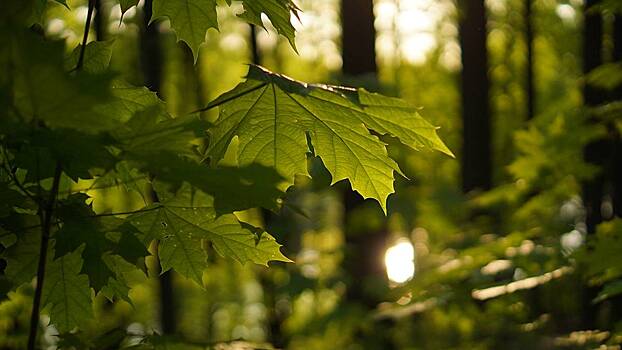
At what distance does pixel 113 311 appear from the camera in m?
11.9

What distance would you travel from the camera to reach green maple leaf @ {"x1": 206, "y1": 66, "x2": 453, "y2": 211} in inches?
74.9

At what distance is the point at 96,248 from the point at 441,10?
1781cm

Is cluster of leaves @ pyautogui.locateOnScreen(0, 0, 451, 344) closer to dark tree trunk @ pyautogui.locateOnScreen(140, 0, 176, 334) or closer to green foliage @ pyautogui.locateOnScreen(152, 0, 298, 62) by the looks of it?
green foliage @ pyautogui.locateOnScreen(152, 0, 298, 62)

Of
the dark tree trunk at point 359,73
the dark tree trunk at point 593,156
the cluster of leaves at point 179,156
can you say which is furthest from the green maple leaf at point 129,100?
the dark tree trunk at point 359,73

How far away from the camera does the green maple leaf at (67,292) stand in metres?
1.94

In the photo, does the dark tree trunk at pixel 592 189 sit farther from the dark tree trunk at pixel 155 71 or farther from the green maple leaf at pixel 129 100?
the dark tree trunk at pixel 155 71

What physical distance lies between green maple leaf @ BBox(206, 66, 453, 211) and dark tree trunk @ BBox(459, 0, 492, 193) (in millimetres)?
9463

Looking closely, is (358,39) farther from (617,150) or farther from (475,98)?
(617,150)

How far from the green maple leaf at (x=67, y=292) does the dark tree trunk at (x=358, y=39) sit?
675cm

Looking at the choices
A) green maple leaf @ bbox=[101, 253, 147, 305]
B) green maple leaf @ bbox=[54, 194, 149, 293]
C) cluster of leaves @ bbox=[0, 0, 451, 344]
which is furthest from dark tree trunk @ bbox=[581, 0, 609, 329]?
green maple leaf @ bbox=[54, 194, 149, 293]

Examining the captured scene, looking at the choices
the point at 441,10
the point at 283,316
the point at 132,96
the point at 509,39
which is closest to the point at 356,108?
the point at 132,96

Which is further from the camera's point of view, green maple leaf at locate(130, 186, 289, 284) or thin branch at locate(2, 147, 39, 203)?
green maple leaf at locate(130, 186, 289, 284)

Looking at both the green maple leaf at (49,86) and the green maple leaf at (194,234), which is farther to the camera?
the green maple leaf at (194,234)

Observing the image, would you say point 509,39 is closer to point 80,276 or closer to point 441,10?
point 441,10
